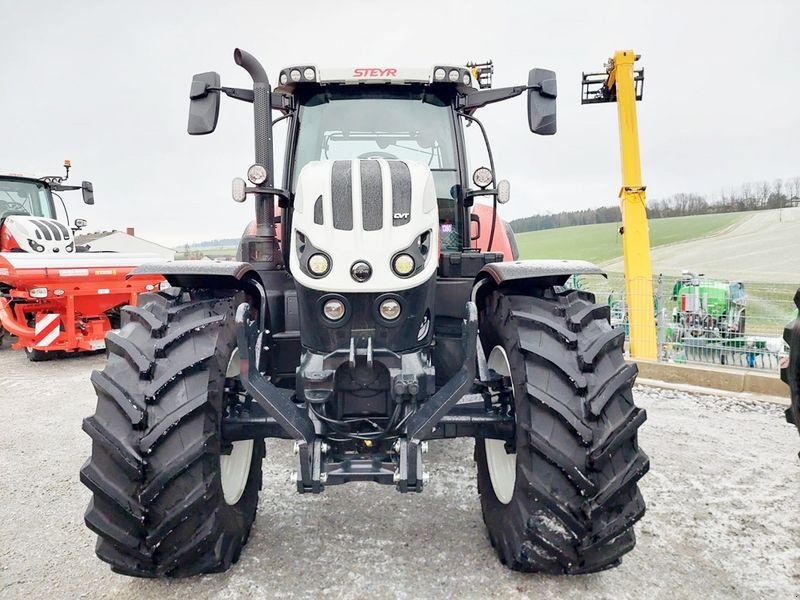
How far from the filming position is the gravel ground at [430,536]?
234 centimetres

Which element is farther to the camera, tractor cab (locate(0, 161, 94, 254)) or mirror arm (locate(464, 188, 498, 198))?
tractor cab (locate(0, 161, 94, 254))

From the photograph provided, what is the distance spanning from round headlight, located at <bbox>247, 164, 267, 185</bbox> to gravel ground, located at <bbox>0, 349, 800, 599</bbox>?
176cm

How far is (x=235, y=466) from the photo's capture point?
2.64m

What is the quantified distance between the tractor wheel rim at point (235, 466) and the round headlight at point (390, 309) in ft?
2.27

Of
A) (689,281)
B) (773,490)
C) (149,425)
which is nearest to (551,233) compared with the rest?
(689,281)

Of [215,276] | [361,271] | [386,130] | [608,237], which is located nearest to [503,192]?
[386,130]

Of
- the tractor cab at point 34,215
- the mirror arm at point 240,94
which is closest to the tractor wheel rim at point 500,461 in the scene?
the mirror arm at point 240,94

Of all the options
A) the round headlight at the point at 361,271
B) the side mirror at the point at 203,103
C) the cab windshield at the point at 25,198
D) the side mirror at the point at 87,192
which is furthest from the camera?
the side mirror at the point at 87,192

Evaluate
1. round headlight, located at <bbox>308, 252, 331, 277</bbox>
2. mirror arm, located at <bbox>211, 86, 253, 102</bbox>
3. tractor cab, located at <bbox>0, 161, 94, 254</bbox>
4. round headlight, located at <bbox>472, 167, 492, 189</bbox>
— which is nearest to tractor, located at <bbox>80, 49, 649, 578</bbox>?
round headlight, located at <bbox>308, 252, 331, 277</bbox>

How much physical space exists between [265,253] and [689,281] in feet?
21.5

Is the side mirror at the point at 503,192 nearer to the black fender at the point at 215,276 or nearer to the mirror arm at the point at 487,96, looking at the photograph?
the mirror arm at the point at 487,96

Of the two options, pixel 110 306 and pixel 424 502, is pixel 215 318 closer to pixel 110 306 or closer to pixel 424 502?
pixel 424 502

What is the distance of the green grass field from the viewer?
68.8 feet

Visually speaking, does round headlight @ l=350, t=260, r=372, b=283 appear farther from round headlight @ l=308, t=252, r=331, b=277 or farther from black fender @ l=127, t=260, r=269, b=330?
black fender @ l=127, t=260, r=269, b=330
